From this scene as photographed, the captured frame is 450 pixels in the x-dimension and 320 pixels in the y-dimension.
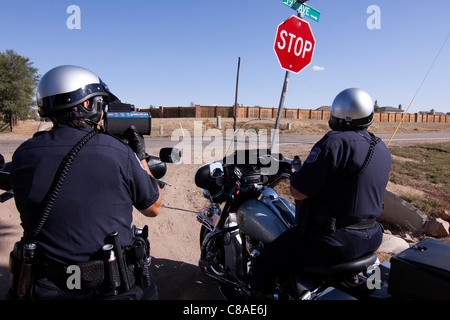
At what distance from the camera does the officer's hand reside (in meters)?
2.28

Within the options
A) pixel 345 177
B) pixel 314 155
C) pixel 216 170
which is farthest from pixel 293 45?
pixel 345 177

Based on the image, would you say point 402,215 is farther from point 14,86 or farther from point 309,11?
point 14,86

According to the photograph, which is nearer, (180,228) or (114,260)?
(114,260)

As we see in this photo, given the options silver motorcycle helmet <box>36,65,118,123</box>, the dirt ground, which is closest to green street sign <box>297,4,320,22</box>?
the dirt ground

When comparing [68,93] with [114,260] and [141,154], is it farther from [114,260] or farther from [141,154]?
[114,260]

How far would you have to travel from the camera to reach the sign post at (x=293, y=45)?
4543 millimetres

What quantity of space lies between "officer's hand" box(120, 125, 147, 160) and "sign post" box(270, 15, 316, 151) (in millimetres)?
2635

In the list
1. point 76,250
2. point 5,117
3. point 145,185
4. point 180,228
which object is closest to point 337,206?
point 145,185

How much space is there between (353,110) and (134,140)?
1.61 m

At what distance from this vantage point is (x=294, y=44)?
461 cm

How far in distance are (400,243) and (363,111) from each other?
10.0ft

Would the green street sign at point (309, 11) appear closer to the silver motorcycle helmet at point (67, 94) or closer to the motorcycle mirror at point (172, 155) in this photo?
the motorcycle mirror at point (172, 155)

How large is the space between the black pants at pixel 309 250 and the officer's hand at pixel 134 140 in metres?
1.22

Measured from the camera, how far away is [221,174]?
3107mm
